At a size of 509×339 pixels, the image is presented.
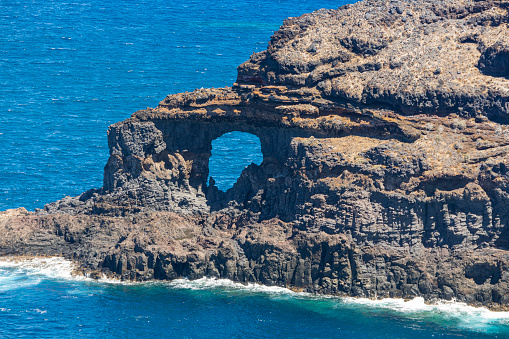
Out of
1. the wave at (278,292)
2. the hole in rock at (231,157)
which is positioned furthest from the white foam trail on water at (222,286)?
the hole in rock at (231,157)

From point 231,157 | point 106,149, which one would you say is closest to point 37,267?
point 106,149

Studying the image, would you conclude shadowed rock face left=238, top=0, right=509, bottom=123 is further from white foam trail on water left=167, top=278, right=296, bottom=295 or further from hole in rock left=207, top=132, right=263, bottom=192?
hole in rock left=207, top=132, right=263, bottom=192

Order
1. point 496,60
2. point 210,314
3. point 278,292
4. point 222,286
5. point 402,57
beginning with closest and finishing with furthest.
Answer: point 210,314
point 496,60
point 278,292
point 222,286
point 402,57

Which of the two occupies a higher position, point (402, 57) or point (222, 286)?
point (402, 57)

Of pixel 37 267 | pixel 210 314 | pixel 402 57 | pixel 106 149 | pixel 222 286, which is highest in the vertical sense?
pixel 402 57

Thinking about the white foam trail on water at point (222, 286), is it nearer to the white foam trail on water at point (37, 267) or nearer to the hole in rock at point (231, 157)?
the white foam trail on water at point (37, 267)

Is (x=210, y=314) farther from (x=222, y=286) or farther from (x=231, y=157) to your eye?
(x=231, y=157)
